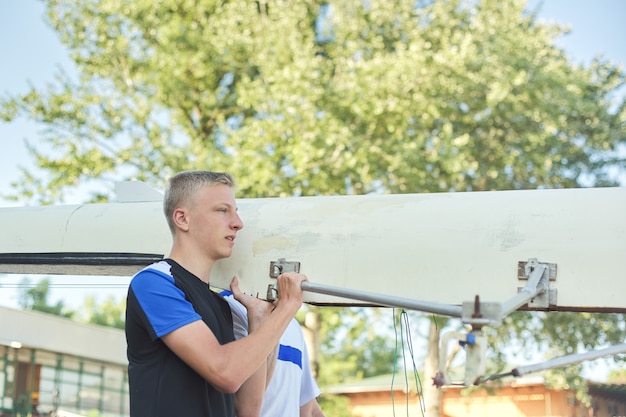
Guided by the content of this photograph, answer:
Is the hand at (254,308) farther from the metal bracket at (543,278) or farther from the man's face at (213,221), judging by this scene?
the metal bracket at (543,278)

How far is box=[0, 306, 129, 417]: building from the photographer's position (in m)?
23.0

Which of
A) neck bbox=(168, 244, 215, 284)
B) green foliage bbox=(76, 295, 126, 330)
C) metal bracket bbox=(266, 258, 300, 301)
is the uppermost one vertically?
green foliage bbox=(76, 295, 126, 330)

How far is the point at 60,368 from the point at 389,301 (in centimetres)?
2462

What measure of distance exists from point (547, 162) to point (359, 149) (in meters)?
3.82

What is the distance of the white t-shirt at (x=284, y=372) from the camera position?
3615mm

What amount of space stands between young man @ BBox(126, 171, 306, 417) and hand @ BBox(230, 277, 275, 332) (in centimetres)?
2

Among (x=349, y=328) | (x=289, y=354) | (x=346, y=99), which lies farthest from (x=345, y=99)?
(x=289, y=354)

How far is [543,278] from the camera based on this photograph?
334 centimetres

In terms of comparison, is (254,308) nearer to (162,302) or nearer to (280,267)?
(280,267)

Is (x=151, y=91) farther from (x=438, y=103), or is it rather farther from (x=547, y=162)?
(x=547, y=162)

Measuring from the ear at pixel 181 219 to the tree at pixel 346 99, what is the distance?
13103 millimetres

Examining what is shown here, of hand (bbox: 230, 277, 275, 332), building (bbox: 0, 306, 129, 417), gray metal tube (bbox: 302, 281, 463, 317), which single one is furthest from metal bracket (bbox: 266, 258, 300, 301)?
building (bbox: 0, 306, 129, 417)

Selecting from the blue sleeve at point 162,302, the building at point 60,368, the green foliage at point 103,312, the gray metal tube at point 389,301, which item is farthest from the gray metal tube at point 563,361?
the green foliage at point 103,312

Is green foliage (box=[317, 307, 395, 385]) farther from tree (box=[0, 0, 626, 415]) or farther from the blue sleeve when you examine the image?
the blue sleeve
